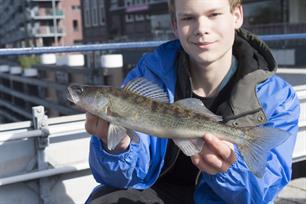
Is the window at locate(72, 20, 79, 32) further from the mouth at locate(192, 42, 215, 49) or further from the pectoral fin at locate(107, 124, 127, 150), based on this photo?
the pectoral fin at locate(107, 124, 127, 150)

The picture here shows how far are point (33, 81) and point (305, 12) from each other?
1491cm

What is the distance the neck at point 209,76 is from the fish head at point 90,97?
63 cm

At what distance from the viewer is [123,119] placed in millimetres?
1819

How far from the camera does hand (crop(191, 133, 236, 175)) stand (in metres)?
1.82

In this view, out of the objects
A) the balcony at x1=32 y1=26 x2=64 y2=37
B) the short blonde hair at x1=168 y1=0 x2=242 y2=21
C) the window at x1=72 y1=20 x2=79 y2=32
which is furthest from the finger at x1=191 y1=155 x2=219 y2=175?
the window at x1=72 y1=20 x2=79 y2=32

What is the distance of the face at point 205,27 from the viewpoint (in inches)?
81.3

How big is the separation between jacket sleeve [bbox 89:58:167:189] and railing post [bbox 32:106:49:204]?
1.76ft

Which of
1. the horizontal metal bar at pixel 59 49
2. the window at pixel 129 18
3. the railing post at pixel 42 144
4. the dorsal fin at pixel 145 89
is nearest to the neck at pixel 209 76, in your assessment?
the dorsal fin at pixel 145 89

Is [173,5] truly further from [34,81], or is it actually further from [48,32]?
[48,32]

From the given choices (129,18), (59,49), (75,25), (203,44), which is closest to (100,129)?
(203,44)

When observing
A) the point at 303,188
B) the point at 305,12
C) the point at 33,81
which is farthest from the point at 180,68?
the point at 305,12

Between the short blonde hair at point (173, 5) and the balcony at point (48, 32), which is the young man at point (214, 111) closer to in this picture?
the short blonde hair at point (173, 5)

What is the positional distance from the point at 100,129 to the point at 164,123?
0.90 feet

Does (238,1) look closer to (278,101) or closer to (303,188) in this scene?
(278,101)
